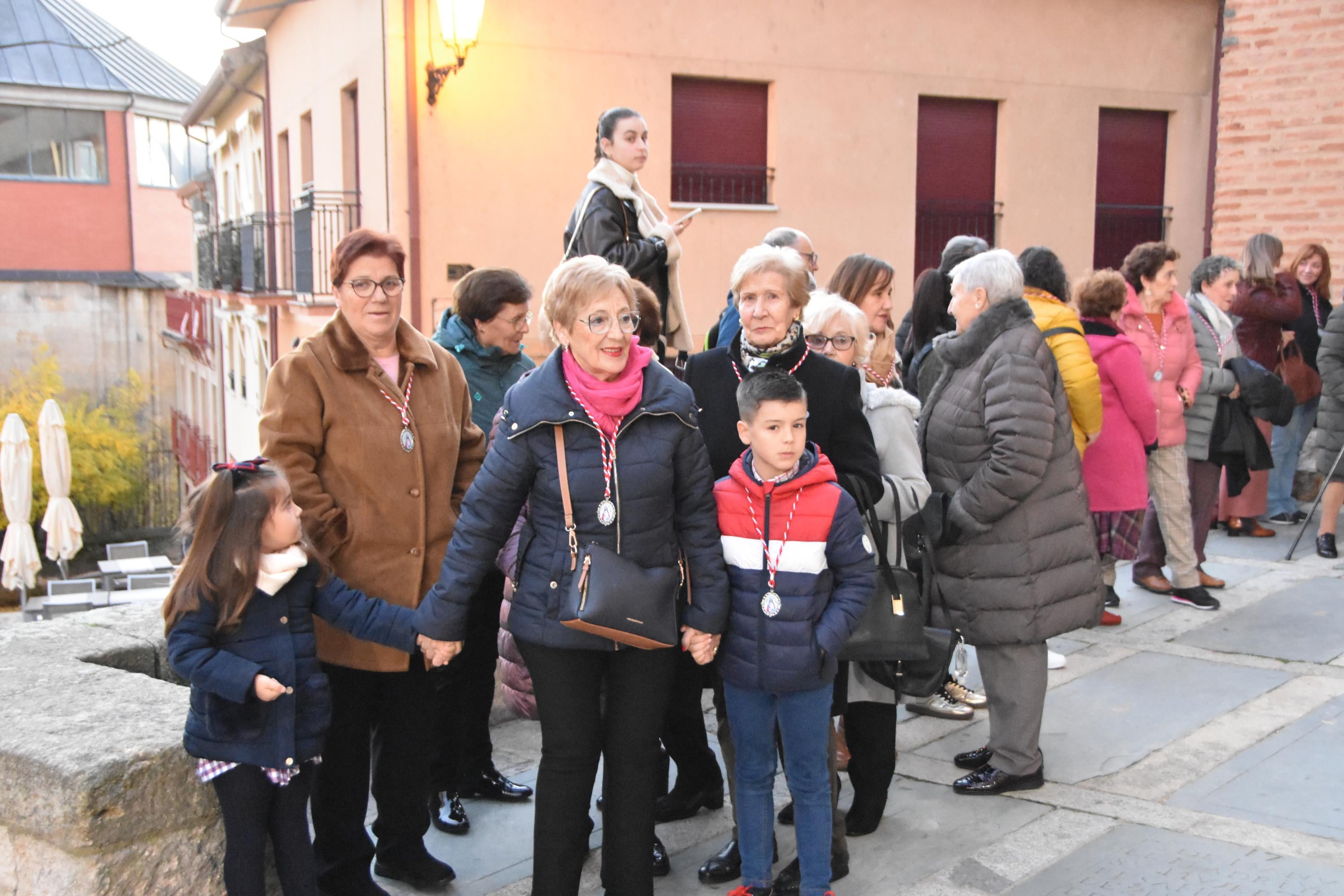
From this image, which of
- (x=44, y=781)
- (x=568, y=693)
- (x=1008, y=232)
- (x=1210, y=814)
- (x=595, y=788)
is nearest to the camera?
(x=44, y=781)

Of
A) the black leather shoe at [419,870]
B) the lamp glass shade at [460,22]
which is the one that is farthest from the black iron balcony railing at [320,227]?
the black leather shoe at [419,870]

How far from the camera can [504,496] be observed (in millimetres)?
3176

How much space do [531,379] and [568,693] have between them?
2.78 ft

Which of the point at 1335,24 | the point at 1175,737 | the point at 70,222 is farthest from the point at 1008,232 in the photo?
the point at 70,222

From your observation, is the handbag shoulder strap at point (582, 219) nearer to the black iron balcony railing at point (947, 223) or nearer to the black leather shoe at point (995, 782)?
the black leather shoe at point (995, 782)

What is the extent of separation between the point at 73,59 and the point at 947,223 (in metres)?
32.3

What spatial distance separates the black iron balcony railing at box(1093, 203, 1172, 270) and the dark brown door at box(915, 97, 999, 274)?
1689mm

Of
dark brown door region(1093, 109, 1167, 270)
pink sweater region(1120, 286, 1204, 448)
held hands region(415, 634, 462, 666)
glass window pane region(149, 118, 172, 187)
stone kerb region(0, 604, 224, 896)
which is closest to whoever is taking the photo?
stone kerb region(0, 604, 224, 896)

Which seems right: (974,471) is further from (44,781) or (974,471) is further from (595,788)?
(44,781)

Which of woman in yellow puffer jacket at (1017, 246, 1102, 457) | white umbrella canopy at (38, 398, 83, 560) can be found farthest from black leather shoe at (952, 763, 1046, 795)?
white umbrella canopy at (38, 398, 83, 560)

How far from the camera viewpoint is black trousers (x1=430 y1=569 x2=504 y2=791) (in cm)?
404

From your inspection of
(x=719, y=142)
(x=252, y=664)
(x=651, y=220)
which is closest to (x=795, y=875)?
(x=252, y=664)

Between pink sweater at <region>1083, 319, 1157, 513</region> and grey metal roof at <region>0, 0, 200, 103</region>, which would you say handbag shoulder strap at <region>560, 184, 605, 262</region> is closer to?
pink sweater at <region>1083, 319, 1157, 513</region>

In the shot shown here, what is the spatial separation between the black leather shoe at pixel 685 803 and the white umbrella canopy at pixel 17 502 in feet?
47.1
